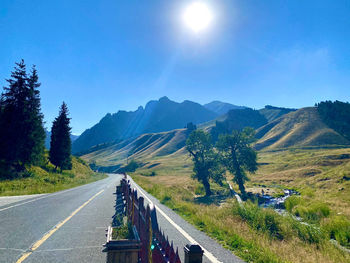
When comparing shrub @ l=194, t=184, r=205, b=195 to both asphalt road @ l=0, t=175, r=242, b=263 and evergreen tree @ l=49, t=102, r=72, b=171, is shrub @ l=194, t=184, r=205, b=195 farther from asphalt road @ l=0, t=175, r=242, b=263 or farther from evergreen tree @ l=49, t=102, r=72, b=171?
evergreen tree @ l=49, t=102, r=72, b=171

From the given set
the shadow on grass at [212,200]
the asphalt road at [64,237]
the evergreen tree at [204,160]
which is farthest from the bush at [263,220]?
the evergreen tree at [204,160]

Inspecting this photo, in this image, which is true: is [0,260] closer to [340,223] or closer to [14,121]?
[340,223]

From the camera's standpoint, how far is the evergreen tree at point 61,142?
43062 millimetres

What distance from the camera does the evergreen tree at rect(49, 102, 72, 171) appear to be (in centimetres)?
4306

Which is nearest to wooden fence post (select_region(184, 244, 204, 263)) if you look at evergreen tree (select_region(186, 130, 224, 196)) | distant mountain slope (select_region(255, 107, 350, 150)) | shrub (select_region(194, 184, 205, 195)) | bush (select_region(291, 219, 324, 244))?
bush (select_region(291, 219, 324, 244))

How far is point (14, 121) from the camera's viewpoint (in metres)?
27.8

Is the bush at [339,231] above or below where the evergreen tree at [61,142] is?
below

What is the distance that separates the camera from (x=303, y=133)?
121938mm

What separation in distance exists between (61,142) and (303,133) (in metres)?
130

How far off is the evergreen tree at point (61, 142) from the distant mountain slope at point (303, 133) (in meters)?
111

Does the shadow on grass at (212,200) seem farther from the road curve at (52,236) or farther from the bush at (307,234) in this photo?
the road curve at (52,236)

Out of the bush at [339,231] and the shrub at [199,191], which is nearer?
the bush at [339,231]

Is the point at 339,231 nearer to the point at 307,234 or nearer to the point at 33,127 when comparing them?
the point at 307,234

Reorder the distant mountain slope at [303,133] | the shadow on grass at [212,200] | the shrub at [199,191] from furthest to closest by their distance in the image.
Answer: the distant mountain slope at [303,133] < the shrub at [199,191] < the shadow on grass at [212,200]
